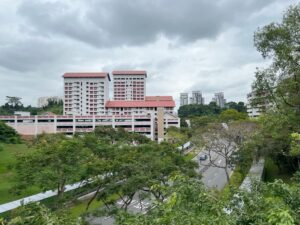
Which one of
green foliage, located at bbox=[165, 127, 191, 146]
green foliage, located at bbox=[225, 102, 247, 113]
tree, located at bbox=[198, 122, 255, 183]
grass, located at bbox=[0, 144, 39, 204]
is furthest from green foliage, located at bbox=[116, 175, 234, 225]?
green foliage, located at bbox=[225, 102, 247, 113]

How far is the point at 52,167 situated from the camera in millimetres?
11859

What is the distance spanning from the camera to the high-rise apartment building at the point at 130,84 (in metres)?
92.6

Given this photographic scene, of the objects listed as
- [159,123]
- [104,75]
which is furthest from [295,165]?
[104,75]

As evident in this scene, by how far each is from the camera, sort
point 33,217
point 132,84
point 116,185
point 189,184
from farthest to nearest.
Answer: point 132,84
point 116,185
point 189,184
point 33,217

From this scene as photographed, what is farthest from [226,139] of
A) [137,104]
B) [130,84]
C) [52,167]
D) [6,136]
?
[130,84]

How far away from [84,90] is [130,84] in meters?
17.3

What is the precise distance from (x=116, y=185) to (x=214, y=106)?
76.2 metres

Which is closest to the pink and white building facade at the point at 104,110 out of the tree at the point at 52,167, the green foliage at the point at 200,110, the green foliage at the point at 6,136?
the green foliage at the point at 6,136

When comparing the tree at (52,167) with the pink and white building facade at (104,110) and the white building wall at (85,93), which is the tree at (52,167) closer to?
the pink and white building facade at (104,110)

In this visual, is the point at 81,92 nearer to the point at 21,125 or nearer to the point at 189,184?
the point at 21,125

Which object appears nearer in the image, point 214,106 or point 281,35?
point 281,35

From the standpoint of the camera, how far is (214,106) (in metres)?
87.1

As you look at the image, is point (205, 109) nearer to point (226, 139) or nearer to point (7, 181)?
point (226, 139)

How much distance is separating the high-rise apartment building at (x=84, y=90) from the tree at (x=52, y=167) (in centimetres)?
6763
